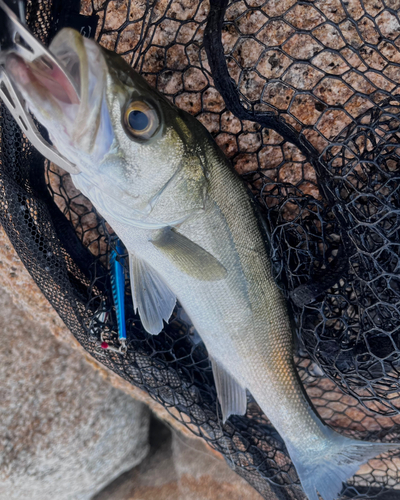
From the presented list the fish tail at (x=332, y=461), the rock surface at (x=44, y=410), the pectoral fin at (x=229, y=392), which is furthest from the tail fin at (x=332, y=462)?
the rock surface at (x=44, y=410)

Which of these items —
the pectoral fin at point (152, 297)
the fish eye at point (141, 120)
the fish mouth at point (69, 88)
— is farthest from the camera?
the pectoral fin at point (152, 297)

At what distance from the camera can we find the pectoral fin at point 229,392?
159 centimetres

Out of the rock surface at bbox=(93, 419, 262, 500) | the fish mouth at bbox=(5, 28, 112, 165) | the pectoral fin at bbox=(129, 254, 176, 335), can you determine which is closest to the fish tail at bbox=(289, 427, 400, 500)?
the pectoral fin at bbox=(129, 254, 176, 335)

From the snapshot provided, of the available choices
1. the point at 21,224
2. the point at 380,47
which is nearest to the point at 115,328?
the point at 21,224

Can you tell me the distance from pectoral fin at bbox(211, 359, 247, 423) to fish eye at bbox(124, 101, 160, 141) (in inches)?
38.1

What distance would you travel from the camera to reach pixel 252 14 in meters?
1.50

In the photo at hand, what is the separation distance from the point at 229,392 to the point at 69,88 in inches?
51.3

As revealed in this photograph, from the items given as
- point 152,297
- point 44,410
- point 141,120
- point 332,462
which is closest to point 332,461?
point 332,462

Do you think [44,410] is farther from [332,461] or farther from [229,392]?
[332,461]

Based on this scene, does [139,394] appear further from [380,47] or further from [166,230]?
[380,47]

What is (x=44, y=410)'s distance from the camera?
2254 mm

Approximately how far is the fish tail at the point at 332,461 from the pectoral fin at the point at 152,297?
2.55 ft

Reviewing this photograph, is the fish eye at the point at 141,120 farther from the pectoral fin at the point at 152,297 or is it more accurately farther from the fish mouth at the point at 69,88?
the pectoral fin at the point at 152,297

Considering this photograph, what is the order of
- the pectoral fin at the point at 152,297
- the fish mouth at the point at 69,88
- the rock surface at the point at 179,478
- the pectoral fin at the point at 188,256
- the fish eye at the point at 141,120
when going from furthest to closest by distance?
the rock surface at the point at 179,478, the pectoral fin at the point at 152,297, the pectoral fin at the point at 188,256, the fish eye at the point at 141,120, the fish mouth at the point at 69,88
